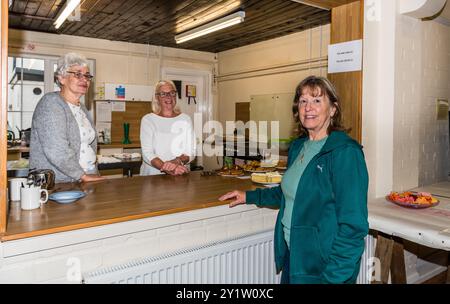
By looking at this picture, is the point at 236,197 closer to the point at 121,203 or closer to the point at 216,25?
A: the point at 121,203

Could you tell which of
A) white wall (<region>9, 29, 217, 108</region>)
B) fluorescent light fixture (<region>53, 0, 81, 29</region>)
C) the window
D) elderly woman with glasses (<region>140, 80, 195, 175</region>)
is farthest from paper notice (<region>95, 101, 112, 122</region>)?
elderly woman with glasses (<region>140, 80, 195, 175</region>)

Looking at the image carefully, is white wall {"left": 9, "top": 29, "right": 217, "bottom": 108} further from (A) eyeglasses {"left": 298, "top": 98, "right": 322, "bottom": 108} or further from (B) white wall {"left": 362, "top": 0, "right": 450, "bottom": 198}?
(A) eyeglasses {"left": 298, "top": 98, "right": 322, "bottom": 108}

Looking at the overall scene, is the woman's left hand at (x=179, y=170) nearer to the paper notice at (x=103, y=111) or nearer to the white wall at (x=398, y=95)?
the white wall at (x=398, y=95)

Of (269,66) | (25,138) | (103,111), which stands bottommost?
(25,138)

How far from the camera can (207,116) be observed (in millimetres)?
7520

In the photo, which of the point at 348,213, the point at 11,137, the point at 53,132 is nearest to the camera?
the point at 348,213

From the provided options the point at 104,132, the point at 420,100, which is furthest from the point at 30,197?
the point at 104,132

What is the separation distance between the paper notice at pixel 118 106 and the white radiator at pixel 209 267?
15.7ft

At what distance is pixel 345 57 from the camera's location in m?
2.62

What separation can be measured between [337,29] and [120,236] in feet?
6.90

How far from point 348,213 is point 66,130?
167 centimetres

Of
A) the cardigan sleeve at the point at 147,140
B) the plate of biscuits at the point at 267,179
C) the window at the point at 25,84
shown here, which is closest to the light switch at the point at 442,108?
the plate of biscuits at the point at 267,179

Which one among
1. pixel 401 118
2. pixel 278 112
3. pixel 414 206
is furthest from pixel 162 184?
pixel 278 112

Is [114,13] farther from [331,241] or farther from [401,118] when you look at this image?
[331,241]
